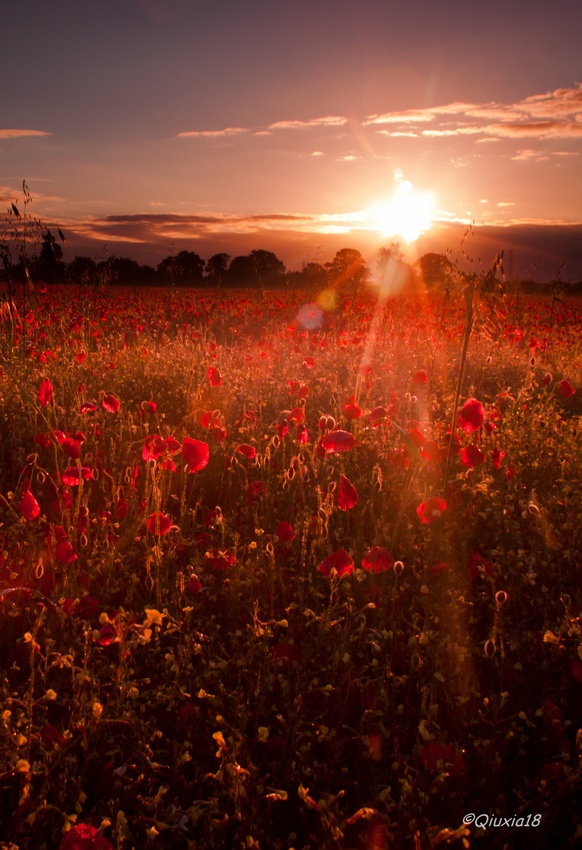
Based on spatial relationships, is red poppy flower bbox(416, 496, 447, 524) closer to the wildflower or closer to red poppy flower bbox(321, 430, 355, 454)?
the wildflower

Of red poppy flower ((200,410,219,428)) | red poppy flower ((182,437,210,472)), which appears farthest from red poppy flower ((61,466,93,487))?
red poppy flower ((200,410,219,428))

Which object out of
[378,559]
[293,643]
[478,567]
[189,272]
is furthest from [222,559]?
[189,272]

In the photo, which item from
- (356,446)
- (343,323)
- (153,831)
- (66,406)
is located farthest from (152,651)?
(343,323)

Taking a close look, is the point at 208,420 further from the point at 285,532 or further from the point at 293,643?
the point at 293,643

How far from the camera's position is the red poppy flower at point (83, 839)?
162 centimetres

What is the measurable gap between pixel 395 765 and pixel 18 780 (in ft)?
4.30

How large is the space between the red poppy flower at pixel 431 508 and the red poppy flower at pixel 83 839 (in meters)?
1.88

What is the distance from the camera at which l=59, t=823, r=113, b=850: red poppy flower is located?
162 cm

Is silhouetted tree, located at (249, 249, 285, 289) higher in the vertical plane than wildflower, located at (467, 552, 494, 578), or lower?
higher

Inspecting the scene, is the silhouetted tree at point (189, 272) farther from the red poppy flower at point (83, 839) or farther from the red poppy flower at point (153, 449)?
the red poppy flower at point (83, 839)

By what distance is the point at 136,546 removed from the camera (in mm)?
3178

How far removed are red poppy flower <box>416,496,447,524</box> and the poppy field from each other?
0.03 metres

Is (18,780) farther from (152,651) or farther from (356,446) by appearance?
(356,446)

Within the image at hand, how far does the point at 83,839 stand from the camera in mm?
1622
